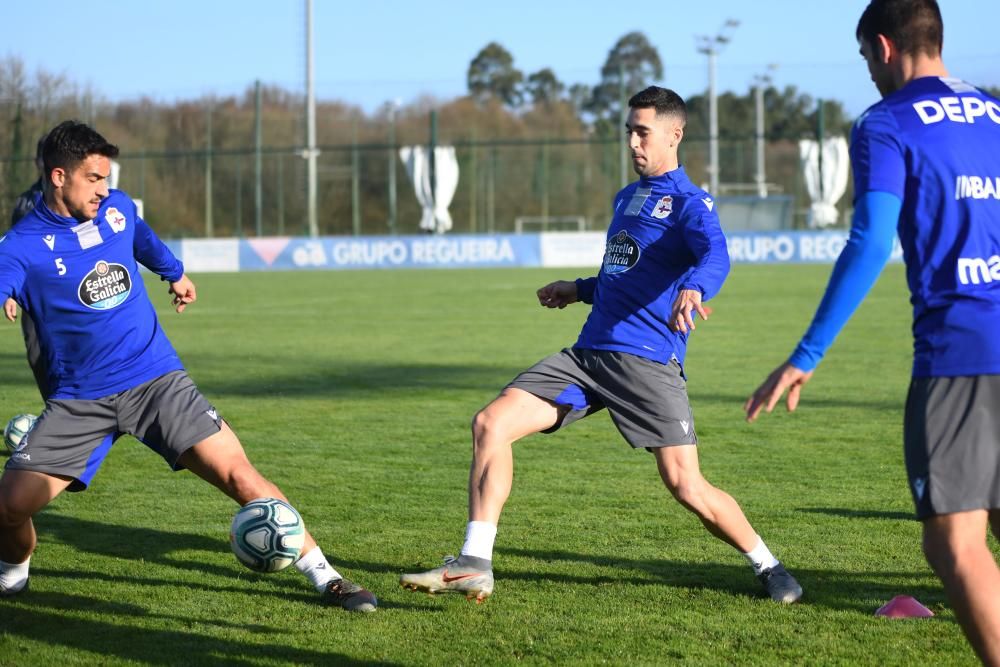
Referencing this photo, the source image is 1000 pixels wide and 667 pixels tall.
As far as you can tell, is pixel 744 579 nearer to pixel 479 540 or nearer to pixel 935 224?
pixel 479 540

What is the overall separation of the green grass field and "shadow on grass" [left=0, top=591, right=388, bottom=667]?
0.01m

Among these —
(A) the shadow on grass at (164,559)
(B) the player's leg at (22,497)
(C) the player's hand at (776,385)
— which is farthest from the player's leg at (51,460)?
(C) the player's hand at (776,385)

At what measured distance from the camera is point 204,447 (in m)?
4.90

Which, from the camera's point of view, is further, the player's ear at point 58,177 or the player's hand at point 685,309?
the player's ear at point 58,177

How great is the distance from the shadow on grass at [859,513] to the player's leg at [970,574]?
10.8 feet

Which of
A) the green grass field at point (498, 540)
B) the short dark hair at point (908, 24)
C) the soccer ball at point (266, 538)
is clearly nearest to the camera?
the short dark hair at point (908, 24)

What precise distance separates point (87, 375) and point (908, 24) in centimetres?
328

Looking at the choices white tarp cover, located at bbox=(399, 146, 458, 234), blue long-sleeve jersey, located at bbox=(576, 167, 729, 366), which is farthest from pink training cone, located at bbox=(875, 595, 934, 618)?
white tarp cover, located at bbox=(399, 146, 458, 234)

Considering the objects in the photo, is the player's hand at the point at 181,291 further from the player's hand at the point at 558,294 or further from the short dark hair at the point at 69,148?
the player's hand at the point at 558,294

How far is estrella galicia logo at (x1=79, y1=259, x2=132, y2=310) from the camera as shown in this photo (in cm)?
496

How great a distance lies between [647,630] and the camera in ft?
15.3

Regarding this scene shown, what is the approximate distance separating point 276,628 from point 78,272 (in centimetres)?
157

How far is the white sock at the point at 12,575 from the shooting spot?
5180mm

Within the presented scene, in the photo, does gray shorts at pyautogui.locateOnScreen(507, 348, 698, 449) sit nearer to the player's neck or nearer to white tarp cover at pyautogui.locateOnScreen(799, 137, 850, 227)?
the player's neck
